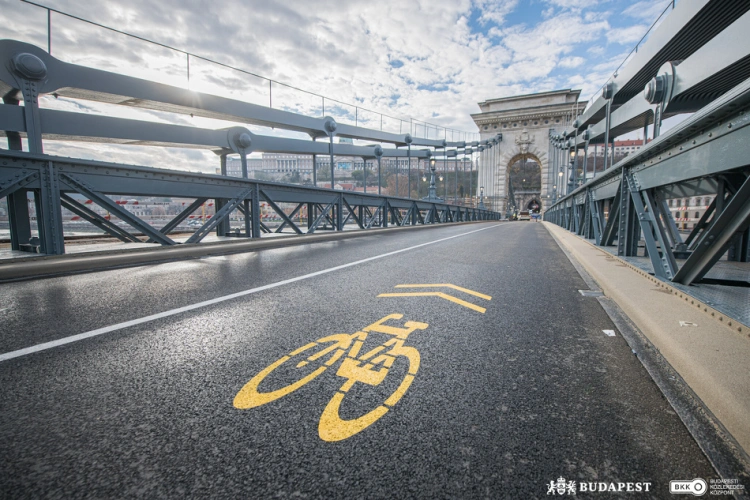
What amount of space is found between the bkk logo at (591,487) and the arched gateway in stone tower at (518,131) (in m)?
67.4

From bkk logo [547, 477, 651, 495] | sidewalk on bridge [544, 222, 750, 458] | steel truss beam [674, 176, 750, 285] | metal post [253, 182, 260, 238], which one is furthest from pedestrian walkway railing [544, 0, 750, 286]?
metal post [253, 182, 260, 238]

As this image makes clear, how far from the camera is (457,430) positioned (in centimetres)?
153

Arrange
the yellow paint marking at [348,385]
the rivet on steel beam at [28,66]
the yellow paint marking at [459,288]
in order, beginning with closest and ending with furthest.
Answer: the yellow paint marking at [348,385]
the yellow paint marking at [459,288]
the rivet on steel beam at [28,66]

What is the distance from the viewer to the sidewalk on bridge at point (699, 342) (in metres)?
1.59

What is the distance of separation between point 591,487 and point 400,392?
0.89 metres

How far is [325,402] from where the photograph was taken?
1.73 meters

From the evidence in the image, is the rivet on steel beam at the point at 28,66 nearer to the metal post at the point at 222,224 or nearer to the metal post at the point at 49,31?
the metal post at the point at 49,31

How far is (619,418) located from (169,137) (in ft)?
53.5

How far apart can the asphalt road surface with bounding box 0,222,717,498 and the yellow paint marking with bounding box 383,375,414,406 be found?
0.01 metres

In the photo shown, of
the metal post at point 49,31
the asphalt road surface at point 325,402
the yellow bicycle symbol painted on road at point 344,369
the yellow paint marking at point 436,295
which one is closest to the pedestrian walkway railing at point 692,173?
the asphalt road surface at point 325,402

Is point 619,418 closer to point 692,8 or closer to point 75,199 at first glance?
point 75,199

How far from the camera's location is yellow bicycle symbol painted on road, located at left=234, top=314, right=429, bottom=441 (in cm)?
158

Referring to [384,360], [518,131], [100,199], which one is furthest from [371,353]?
[518,131]

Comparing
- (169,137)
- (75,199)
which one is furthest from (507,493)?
(169,137)
